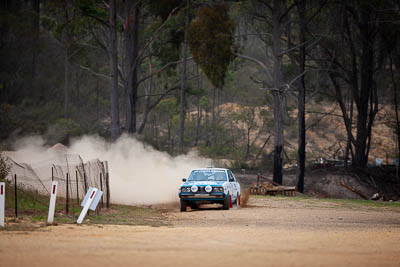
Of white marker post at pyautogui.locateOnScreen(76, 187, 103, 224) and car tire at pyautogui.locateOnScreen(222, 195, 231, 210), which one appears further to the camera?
car tire at pyautogui.locateOnScreen(222, 195, 231, 210)

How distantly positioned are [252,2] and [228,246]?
115 feet

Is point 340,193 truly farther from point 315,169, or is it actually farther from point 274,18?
point 274,18

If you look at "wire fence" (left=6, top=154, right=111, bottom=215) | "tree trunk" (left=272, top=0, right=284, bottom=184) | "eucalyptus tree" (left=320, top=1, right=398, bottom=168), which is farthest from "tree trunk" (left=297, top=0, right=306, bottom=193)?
"wire fence" (left=6, top=154, right=111, bottom=215)

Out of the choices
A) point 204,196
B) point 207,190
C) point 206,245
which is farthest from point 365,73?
point 206,245

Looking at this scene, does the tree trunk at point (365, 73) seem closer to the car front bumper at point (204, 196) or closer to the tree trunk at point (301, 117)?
the tree trunk at point (301, 117)

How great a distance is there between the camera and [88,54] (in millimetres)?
65750

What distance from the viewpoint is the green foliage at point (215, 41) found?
142ft

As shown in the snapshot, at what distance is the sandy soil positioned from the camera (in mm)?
10562

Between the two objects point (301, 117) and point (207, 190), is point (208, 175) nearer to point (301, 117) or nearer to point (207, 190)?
point (207, 190)


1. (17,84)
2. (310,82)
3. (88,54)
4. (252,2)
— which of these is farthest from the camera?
(17,84)

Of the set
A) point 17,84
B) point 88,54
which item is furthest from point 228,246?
point 17,84

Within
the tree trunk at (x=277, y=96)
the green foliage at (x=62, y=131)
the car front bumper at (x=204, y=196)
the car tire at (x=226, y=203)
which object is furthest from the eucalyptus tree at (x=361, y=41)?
the car front bumper at (x=204, y=196)

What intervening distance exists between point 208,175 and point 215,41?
20021 mm

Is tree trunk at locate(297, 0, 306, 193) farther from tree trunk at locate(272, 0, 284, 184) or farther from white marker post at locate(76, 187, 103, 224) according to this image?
white marker post at locate(76, 187, 103, 224)
